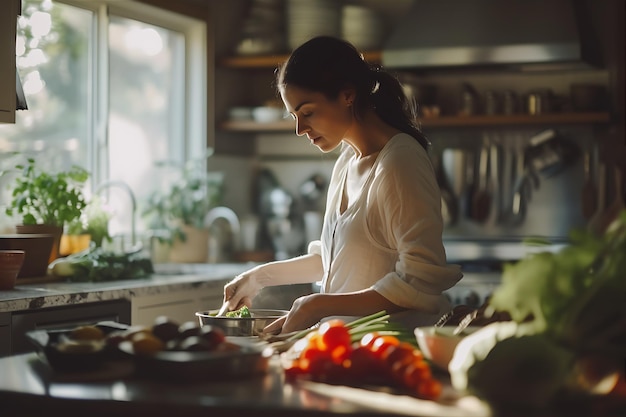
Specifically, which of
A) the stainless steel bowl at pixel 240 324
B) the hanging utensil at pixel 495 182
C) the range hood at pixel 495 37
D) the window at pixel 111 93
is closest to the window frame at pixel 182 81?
the window at pixel 111 93

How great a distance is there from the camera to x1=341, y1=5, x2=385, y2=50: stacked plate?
5148 mm

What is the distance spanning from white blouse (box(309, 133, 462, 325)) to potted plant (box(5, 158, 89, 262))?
57.3 inches

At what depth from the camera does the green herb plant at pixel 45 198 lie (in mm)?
3707

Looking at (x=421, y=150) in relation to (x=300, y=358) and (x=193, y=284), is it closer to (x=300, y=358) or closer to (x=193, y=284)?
(x=300, y=358)

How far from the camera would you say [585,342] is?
5.22 ft

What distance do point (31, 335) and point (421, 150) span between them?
41.9 inches

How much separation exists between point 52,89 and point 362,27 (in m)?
1.68

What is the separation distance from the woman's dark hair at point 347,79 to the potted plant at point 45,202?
1458 millimetres

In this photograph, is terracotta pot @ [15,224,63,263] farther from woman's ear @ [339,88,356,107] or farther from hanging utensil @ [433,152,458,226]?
hanging utensil @ [433,152,458,226]

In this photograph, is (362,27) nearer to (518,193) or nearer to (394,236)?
(518,193)

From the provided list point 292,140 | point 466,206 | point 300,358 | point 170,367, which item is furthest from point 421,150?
point 292,140

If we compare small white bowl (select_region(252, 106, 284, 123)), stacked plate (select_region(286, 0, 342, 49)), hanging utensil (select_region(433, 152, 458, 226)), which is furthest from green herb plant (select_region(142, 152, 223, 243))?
hanging utensil (select_region(433, 152, 458, 226))

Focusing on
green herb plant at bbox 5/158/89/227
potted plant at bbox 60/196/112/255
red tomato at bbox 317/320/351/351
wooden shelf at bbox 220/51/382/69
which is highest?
wooden shelf at bbox 220/51/382/69

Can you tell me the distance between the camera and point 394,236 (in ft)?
8.03
